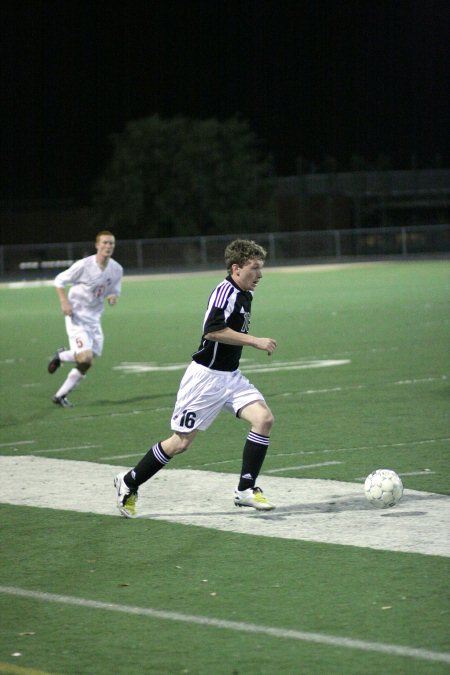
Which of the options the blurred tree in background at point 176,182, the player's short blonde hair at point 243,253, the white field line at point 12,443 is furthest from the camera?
the blurred tree in background at point 176,182

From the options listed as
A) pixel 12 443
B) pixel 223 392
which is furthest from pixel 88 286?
pixel 223 392

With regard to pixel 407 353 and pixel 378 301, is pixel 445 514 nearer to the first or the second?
pixel 407 353

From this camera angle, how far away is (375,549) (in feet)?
23.5

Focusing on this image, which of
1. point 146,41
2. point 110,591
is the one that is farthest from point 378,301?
point 146,41

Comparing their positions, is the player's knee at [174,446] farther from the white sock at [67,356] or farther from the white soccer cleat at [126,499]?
the white sock at [67,356]

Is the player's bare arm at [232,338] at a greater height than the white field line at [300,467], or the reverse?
the player's bare arm at [232,338]

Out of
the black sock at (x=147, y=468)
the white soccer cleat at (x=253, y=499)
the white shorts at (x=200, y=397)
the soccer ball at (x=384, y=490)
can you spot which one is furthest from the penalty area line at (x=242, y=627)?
the soccer ball at (x=384, y=490)

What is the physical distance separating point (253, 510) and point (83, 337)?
666cm

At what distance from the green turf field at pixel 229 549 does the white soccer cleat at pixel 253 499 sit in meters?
0.30

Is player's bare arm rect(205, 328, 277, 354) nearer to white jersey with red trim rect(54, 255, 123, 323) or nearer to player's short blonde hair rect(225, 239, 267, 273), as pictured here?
player's short blonde hair rect(225, 239, 267, 273)

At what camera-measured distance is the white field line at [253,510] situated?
7570mm

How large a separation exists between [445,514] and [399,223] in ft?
239

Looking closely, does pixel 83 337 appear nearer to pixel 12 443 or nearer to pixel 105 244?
pixel 105 244

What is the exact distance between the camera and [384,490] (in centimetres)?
813
